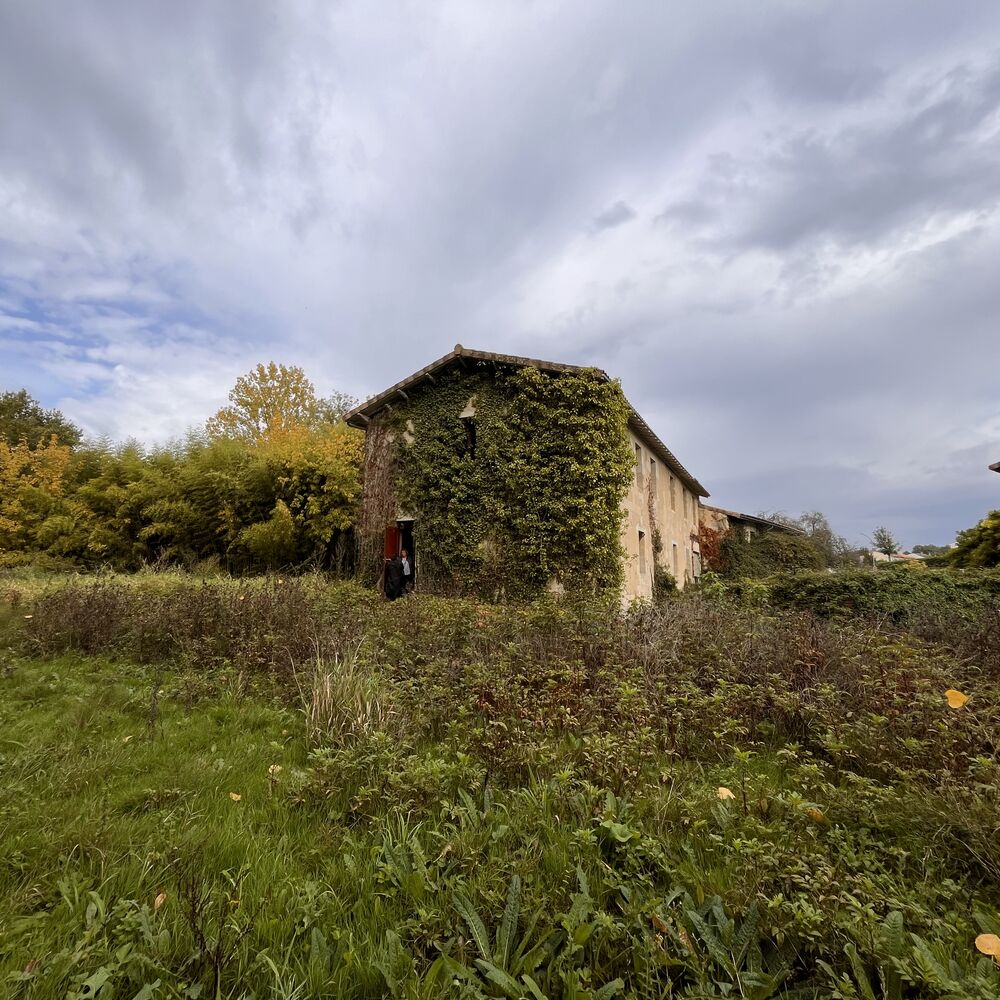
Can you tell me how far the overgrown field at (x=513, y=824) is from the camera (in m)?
1.75

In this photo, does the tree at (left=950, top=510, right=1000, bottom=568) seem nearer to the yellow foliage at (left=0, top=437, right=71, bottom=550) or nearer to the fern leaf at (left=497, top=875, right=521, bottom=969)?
the fern leaf at (left=497, top=875, right=521, bottom=969)

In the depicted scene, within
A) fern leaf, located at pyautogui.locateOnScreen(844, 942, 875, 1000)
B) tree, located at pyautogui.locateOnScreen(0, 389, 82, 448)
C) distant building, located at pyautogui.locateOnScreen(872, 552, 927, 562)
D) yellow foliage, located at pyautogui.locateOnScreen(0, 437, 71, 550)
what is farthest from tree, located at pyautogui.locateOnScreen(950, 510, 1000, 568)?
tree, located at pyautogui.locateOnScreen(0, 389, 82, 448)

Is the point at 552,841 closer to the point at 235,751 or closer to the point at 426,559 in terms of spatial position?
the point at 235,751

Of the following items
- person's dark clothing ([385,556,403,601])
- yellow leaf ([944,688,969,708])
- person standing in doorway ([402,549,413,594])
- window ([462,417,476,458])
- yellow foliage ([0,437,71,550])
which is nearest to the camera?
yellow leaf ([944,688,969,708])

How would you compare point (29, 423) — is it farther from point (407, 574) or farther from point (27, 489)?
point (407, 574)

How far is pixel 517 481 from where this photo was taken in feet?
39.3

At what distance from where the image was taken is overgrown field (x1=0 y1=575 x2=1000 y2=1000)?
175cm

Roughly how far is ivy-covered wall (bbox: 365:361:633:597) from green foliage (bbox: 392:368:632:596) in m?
0.03

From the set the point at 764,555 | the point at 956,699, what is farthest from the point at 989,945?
the point at 764,555

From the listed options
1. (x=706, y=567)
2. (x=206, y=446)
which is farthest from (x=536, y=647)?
(x=706, y=567)

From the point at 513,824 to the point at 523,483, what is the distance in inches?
Answer: 379

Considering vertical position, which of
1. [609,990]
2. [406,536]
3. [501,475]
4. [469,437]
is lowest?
[609,990]

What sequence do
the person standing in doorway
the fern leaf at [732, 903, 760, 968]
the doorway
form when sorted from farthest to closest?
the doorway < the person standing in doorway < the fern leaf at [732, 903, 760, 968]

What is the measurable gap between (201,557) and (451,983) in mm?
16387
